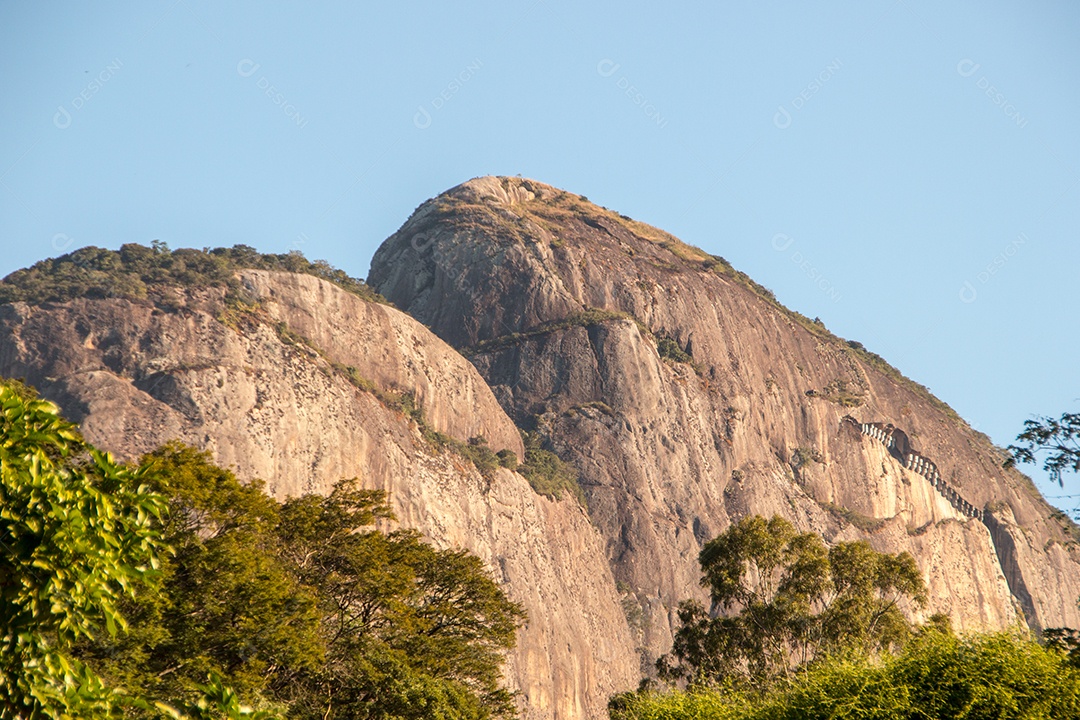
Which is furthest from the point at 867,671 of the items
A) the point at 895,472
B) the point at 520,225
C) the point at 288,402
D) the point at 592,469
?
the point at 895,472

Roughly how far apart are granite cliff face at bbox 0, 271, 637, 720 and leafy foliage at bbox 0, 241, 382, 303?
4.46ft

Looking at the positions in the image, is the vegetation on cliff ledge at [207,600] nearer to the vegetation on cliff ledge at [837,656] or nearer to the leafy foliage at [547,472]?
the vegetation on cliff ledge at [837,656]

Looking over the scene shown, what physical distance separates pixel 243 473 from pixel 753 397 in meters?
56.2

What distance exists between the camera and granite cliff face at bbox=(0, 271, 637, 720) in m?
58.3

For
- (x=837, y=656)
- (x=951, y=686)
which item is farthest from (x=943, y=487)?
(x=951, y=686)

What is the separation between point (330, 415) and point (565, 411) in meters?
30.1

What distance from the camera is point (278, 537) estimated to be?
3656cm

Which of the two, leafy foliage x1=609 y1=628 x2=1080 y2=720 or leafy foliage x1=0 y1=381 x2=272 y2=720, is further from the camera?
leafy foliage x1=609 y1=628 x2=1080 y2=720

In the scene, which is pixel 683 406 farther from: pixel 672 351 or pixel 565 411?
pixel 565 411

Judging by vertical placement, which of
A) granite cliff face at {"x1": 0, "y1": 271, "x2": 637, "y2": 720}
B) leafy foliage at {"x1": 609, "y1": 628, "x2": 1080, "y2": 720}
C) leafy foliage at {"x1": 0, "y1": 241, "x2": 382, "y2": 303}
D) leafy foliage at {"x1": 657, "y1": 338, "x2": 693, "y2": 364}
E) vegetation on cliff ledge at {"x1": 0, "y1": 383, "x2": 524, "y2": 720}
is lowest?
leafy foliage at {"x1": 609, "y1": 628, "x2": 1080, "y2": 720}

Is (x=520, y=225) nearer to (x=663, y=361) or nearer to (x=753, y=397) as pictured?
(x=663, y=361)

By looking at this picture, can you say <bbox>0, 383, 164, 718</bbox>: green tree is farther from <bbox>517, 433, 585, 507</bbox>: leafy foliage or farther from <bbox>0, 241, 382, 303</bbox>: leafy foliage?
<bbox>517, 433, 585, 507</bbox>: leafy foliage

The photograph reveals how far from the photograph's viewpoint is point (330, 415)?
64.0 meters

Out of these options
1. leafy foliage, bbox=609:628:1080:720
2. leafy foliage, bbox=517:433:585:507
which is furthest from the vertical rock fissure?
leafy foliage, bbox=609:628:1080:720
